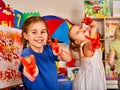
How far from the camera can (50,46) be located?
129cm

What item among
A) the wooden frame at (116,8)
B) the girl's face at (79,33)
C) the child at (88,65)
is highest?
the wooden frame at (116,8)

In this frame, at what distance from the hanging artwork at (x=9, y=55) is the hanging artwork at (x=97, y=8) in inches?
55.3

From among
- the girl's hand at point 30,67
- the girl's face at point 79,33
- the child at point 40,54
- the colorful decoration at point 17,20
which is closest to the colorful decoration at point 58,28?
the colorful decoration at point 17,20

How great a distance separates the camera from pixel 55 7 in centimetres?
312

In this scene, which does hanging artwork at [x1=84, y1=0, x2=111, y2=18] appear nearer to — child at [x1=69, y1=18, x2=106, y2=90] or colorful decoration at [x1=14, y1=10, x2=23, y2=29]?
colorful decoration at [x1=14, y1=10, x2=23, y2=29]

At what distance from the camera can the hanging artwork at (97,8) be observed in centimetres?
304

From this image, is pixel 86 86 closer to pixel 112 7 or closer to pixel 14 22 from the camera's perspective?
pixel 14 22

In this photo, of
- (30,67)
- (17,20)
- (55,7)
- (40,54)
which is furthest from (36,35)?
Result: (55,7)

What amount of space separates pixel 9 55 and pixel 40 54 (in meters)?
0.54

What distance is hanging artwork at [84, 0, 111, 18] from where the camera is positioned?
3.04 metres

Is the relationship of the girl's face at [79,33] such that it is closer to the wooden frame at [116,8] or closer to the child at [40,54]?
the child at [40,54]

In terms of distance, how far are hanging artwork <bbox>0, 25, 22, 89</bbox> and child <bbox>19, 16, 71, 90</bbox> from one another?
417 mm

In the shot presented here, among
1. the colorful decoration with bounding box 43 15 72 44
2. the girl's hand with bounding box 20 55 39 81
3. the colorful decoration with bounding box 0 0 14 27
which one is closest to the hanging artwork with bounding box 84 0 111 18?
the colorful decoration with bounding box 43 15 72 44

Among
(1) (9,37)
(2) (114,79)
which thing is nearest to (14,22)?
(1) (9,37)
